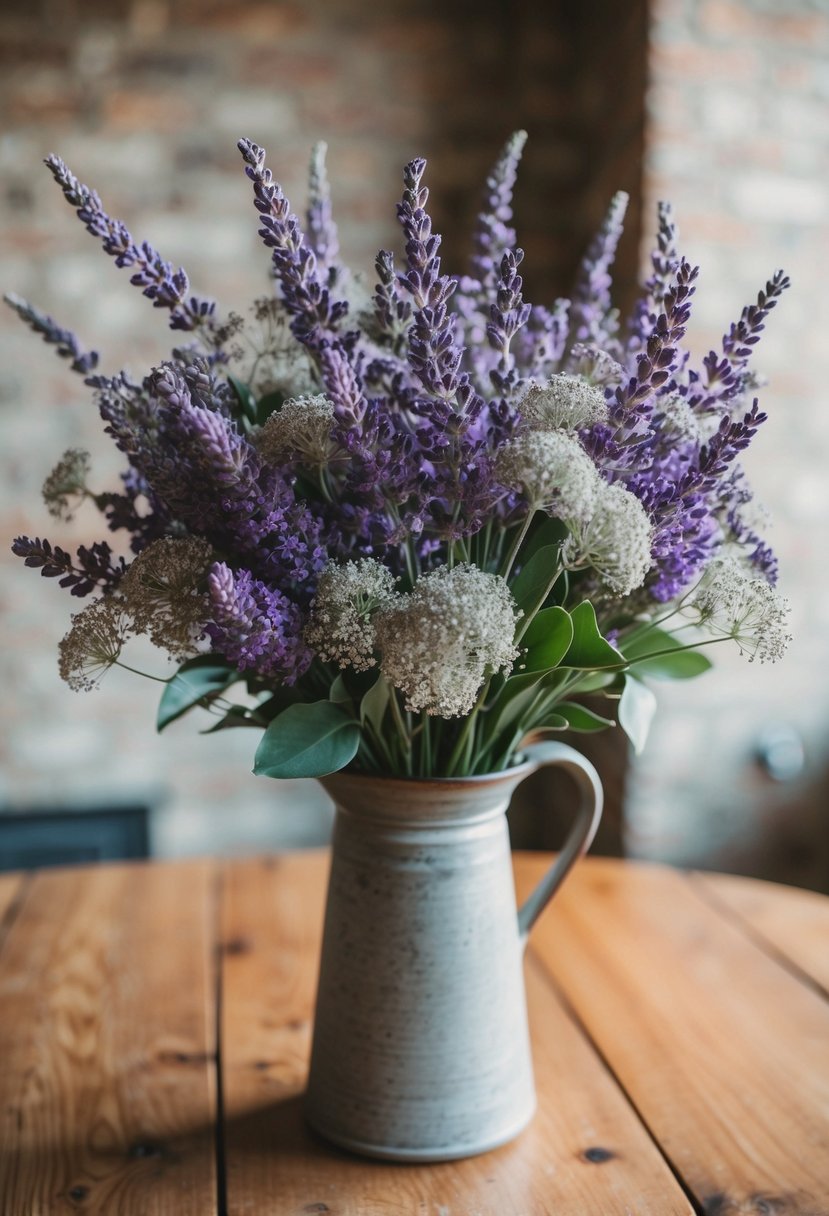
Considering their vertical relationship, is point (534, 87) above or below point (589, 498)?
above

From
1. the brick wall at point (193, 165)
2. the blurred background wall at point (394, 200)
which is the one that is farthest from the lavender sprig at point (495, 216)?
the brick wall at point (193, 165)

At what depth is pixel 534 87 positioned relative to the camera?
2547 mm

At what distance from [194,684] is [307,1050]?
13.9 inches

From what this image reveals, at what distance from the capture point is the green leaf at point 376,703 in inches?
28.1

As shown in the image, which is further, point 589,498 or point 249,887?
point 249,887

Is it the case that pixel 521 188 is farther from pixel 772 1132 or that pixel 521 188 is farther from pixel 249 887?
pixel 772 1132

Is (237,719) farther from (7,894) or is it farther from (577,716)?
(7,894)

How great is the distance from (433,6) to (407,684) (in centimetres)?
234

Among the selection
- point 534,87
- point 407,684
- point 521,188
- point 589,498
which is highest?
point 534,87

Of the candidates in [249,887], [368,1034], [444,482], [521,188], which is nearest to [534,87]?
[521,188]

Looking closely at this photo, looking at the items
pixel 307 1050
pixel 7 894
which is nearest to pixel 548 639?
pixel 307 1050

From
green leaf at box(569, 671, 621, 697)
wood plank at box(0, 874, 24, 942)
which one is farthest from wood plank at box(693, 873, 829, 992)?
wood plank at box(0, 874, 24, 942)

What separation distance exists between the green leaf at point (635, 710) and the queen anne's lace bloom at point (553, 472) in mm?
210

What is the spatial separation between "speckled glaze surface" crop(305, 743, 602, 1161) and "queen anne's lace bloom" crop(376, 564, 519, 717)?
141 millimetres
